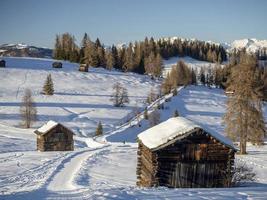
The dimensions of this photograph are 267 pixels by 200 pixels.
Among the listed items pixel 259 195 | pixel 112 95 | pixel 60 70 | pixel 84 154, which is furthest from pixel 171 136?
pixel 60 70

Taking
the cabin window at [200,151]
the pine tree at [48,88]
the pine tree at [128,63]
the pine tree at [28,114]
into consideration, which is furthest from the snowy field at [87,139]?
the pine tree at [128,63]

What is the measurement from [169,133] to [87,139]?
46.1 m

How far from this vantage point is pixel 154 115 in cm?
8488

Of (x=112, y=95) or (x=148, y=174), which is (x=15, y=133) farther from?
(x=148, y=174)

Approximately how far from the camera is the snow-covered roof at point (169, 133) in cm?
2716

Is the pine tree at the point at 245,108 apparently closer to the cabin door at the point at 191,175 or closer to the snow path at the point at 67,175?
the snow path at the point at 67,175

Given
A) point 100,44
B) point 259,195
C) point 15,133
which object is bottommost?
point 15,133

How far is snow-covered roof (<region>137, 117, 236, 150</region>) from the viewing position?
27.2m

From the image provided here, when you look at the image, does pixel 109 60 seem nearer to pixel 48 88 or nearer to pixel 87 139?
pixel 48 88

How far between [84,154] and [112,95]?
58801 mm

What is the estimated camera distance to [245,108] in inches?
1922

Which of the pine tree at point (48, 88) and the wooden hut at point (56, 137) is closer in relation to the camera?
the wooden hut at point (56, 137)

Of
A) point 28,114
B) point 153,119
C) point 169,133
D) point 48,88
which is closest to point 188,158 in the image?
point 169,133

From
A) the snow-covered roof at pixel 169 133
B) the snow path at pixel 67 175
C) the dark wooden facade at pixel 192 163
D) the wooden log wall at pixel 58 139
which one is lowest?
the wooden log wall at pixel 58 139
